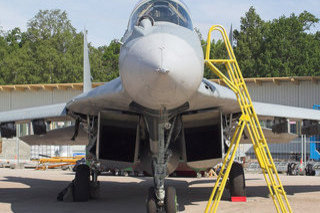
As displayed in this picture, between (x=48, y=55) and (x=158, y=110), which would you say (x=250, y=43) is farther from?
(x=158, y=110)

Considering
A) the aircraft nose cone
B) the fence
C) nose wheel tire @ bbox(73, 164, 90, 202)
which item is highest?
the aircraft nose cone

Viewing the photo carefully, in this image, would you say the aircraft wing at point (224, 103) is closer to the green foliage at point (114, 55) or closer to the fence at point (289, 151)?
the fence at point (289, 151)

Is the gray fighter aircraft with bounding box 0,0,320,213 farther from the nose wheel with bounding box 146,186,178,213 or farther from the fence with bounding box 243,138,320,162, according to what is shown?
the fence with bounding box 243,138,320,162

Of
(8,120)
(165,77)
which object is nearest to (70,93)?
(8,120)

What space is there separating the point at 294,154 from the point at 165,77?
28.6 m

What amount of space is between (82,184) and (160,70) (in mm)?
5283

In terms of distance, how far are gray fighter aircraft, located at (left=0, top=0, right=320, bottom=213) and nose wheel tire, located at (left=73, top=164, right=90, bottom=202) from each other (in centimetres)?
2

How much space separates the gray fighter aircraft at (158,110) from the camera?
18.3ft

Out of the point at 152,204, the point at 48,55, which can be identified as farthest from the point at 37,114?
the point at 48,55

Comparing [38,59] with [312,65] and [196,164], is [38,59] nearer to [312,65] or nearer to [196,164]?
[312,65]

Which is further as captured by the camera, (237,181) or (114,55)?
(114,55)

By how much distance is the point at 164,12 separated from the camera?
7098 mm

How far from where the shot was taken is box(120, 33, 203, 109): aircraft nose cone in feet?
17.6

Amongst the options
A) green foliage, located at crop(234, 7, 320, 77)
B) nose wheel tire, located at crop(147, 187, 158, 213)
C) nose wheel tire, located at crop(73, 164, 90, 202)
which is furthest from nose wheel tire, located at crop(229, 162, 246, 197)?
green foliage, located at crop(234, 7, 320, 77)
